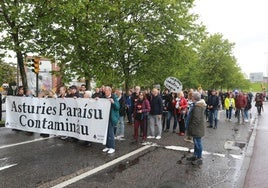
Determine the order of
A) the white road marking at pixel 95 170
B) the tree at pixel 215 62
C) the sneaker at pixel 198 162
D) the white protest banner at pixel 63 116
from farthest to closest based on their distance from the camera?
1. the tree at pixel 215 62
2. the white protest banner at pixel 63 116
3. the sneaker at pixel 198 162
4. the white road marking at pixel 95 170

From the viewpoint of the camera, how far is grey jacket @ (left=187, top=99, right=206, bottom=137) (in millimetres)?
8570

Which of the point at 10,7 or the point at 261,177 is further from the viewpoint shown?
the point at 10,7

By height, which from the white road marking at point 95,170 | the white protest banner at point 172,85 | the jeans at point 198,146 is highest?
the white protest banner at point 172,85

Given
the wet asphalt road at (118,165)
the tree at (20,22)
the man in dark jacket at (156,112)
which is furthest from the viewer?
the tree at (20,22)

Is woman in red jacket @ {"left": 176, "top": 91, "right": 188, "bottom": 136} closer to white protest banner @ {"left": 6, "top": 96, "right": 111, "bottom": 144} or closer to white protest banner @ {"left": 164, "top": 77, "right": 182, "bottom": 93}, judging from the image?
white protest banner @ {"left": 164, "top": 77, "right": 182, "bottom": 93}

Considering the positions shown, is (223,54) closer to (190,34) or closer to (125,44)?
(190,34)

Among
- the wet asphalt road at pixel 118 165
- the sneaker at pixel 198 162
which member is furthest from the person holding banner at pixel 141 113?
the sneaker at pixel 198 162

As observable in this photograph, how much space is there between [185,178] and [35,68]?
12728 mm

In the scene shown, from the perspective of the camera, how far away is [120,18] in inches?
881

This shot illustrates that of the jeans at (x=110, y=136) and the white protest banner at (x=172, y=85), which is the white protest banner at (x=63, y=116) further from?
the white protest banner at (x=172, y=85)

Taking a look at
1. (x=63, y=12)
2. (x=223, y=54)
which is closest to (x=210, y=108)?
(x=63, y=12)

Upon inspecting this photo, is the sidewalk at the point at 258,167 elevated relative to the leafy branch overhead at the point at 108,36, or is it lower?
lower

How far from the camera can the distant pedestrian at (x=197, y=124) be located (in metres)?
8.58

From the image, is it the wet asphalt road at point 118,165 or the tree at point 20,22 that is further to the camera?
the tree at point 20,22
